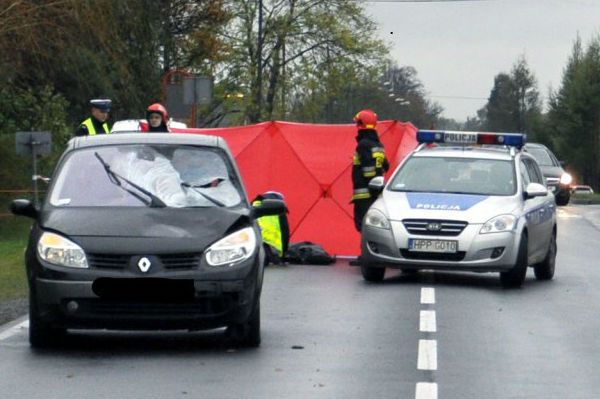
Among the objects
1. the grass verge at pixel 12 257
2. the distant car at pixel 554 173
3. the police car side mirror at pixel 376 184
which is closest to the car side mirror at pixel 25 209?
the grass verge at pixel 12 257

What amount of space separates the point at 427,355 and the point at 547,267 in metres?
7.96

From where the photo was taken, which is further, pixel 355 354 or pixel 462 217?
pixel 462 217

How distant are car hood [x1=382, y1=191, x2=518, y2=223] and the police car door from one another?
355 mm

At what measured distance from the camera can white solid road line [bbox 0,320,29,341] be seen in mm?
12406

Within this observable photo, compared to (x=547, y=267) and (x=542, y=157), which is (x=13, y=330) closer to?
(x=547, y=267)

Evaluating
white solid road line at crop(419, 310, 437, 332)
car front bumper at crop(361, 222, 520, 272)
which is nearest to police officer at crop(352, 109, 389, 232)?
car front bumper at crop(361, 222, 520, 272)

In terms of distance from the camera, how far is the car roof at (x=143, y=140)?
12562mm

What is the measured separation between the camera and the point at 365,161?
66.5 feet

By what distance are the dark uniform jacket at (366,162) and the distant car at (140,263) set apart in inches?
333

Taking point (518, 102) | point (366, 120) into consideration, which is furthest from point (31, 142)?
point (518, 102)

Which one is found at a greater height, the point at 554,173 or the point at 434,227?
the point at 434,227

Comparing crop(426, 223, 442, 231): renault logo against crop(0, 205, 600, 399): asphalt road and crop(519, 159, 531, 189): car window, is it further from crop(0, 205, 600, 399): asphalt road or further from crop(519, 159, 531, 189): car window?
crop(519, 159, 531, 189): car window

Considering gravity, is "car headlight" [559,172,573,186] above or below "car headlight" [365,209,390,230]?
below

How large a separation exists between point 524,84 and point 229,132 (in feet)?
434
